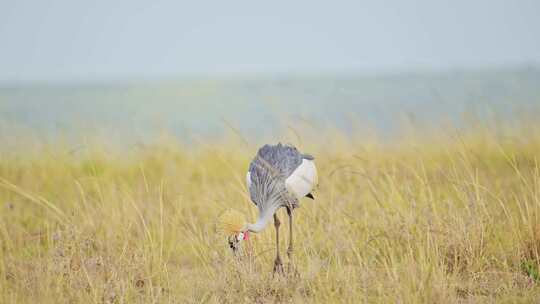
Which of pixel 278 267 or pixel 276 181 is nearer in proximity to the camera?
pixel 276 181

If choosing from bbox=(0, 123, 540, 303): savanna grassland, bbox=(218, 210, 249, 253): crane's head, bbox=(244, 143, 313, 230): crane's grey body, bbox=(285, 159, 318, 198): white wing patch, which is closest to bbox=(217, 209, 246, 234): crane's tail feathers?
bbox=(218, 210, 249, 253): crane's head

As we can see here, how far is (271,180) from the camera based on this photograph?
4.87m

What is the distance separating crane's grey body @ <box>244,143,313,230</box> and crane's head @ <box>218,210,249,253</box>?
0.35 feet

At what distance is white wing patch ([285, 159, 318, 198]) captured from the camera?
16.2ft

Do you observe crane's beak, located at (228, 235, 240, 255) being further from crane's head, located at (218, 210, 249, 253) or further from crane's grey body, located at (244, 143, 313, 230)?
crane's grey body, located at (244, 143, 313, 230)

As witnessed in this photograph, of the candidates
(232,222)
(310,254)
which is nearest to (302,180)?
(232,222)

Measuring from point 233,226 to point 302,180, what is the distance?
0.66 metres

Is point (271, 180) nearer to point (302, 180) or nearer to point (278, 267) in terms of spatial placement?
point (302, 180)

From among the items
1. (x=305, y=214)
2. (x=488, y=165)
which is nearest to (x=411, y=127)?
(x=488, y=165)

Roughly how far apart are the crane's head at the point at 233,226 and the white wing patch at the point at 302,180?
1.46ft

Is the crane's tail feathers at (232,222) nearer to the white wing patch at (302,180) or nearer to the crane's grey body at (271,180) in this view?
the crane's grey body at (271,180)

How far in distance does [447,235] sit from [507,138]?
4.12m

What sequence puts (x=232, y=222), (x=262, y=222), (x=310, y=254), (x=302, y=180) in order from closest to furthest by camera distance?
(x=232, y=222), (x=262, y=222), (x=302, y=180), (x=310, y=254)

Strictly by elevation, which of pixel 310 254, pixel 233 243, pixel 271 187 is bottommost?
pixel 310 254
